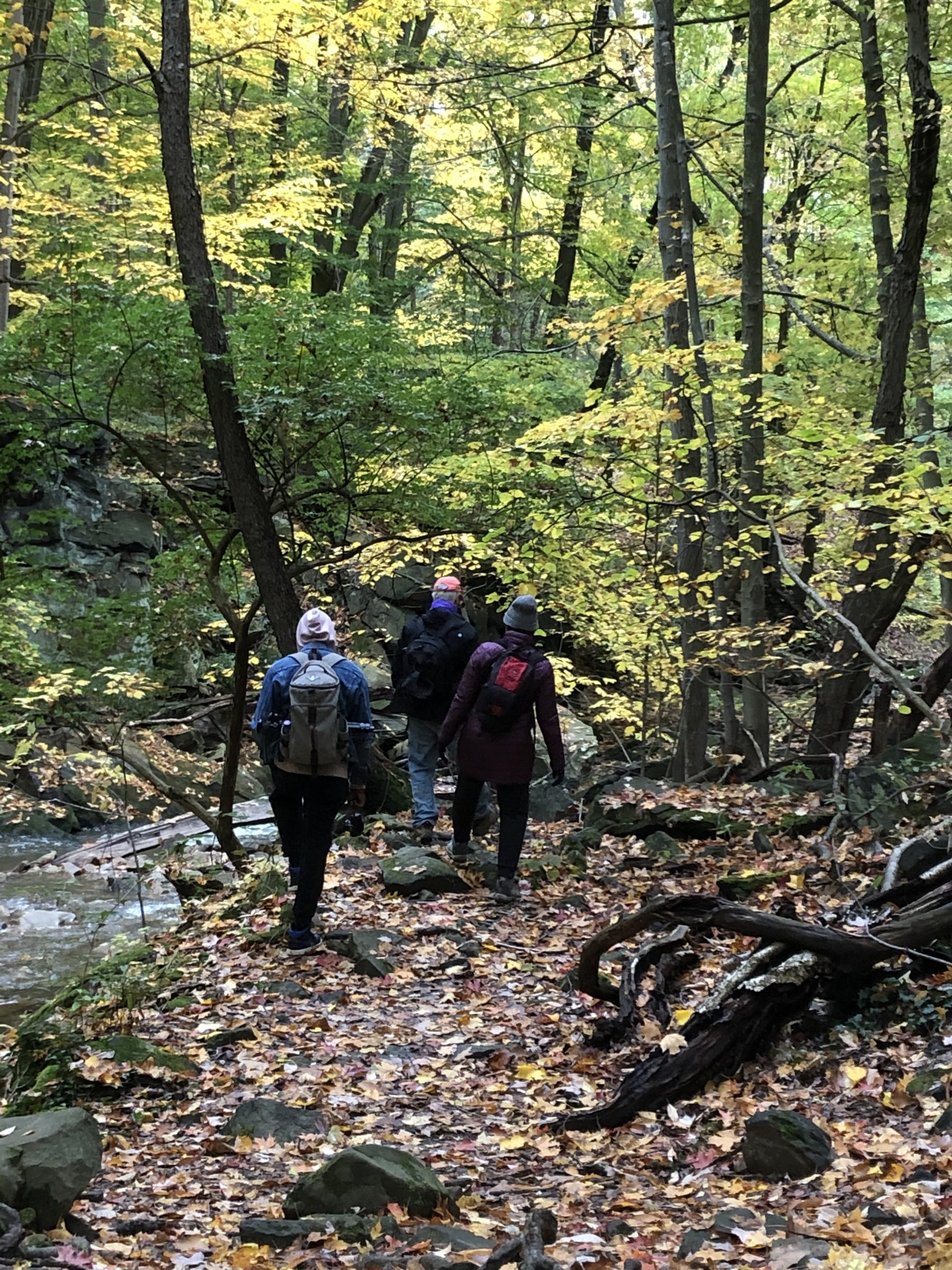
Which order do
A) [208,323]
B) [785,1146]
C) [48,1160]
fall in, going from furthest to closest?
[208,323] → [785,1146] → [48,1160]

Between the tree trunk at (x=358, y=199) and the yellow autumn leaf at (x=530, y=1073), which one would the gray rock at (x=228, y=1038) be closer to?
the yellow autumn leaf at (x=530, y=1073)

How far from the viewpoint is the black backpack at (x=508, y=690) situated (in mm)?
7086

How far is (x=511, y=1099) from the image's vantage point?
4508mm

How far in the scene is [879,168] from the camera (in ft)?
34.5

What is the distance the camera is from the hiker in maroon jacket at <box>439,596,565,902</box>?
709cm

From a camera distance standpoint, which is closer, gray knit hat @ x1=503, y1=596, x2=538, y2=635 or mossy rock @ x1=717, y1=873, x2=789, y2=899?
mossy rock @ x1=717, y1=873, x2=789, y2=899

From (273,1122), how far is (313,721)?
90.0 inches

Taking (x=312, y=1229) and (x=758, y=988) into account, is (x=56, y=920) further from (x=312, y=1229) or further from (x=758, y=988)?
(x=758, y=988)

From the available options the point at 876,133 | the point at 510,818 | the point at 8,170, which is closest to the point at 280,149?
the point at 8,170

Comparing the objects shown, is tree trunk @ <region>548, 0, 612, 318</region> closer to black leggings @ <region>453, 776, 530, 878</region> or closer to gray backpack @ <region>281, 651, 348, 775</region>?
black leggings @ <region>453, 776, 530, 878</region>

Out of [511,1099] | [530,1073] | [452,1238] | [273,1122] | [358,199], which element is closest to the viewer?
[452,1238]

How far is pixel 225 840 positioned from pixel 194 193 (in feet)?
19.2

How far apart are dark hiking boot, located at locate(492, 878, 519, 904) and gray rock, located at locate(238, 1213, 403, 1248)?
13.6 ft

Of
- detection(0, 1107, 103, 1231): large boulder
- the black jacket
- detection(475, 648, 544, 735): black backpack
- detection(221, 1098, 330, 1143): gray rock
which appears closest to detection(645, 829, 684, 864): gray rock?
detection(475, 648, 544, 735): black backpack
